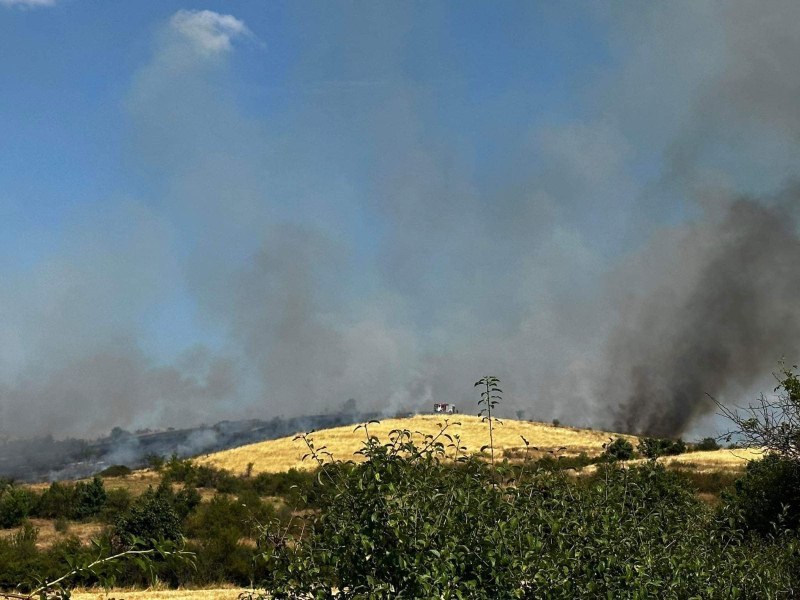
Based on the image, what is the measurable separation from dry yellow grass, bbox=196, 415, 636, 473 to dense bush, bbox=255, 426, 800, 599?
5090 centimetres

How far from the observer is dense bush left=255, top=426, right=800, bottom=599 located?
6.65m

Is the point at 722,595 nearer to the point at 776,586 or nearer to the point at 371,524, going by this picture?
the point at 776,586

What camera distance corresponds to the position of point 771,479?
65.2 ft

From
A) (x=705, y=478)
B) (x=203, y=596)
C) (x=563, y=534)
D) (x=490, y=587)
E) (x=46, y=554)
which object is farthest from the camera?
(x=705, y=478)

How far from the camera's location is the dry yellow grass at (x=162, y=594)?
59.5ft

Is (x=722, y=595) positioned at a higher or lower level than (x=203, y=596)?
higher

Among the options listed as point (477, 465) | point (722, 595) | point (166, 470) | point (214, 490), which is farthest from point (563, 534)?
point (166, 470)

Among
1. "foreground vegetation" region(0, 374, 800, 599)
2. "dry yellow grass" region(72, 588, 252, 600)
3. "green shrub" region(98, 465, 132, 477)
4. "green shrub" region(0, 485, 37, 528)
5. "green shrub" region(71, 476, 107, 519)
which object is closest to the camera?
"foreground vegetation" region(0, 374, 800, 599)

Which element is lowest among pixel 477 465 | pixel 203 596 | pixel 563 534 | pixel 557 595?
pixel 203 596

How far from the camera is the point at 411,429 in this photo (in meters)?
68.2

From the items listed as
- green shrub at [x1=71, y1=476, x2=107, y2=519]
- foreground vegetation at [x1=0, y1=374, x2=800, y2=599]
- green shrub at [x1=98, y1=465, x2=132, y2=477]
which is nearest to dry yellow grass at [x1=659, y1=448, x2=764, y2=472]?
green shrub at [x1=71, y1=476, x2=107, y2=519]

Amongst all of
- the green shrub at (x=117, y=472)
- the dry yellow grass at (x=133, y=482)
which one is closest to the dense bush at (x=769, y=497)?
the dry yellow grass at (x=133, y=482)

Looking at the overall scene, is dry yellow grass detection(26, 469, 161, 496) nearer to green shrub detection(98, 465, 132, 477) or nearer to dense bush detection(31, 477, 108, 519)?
green shrub detection(98, 465, 132, 477)

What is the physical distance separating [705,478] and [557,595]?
34303 millimetres
